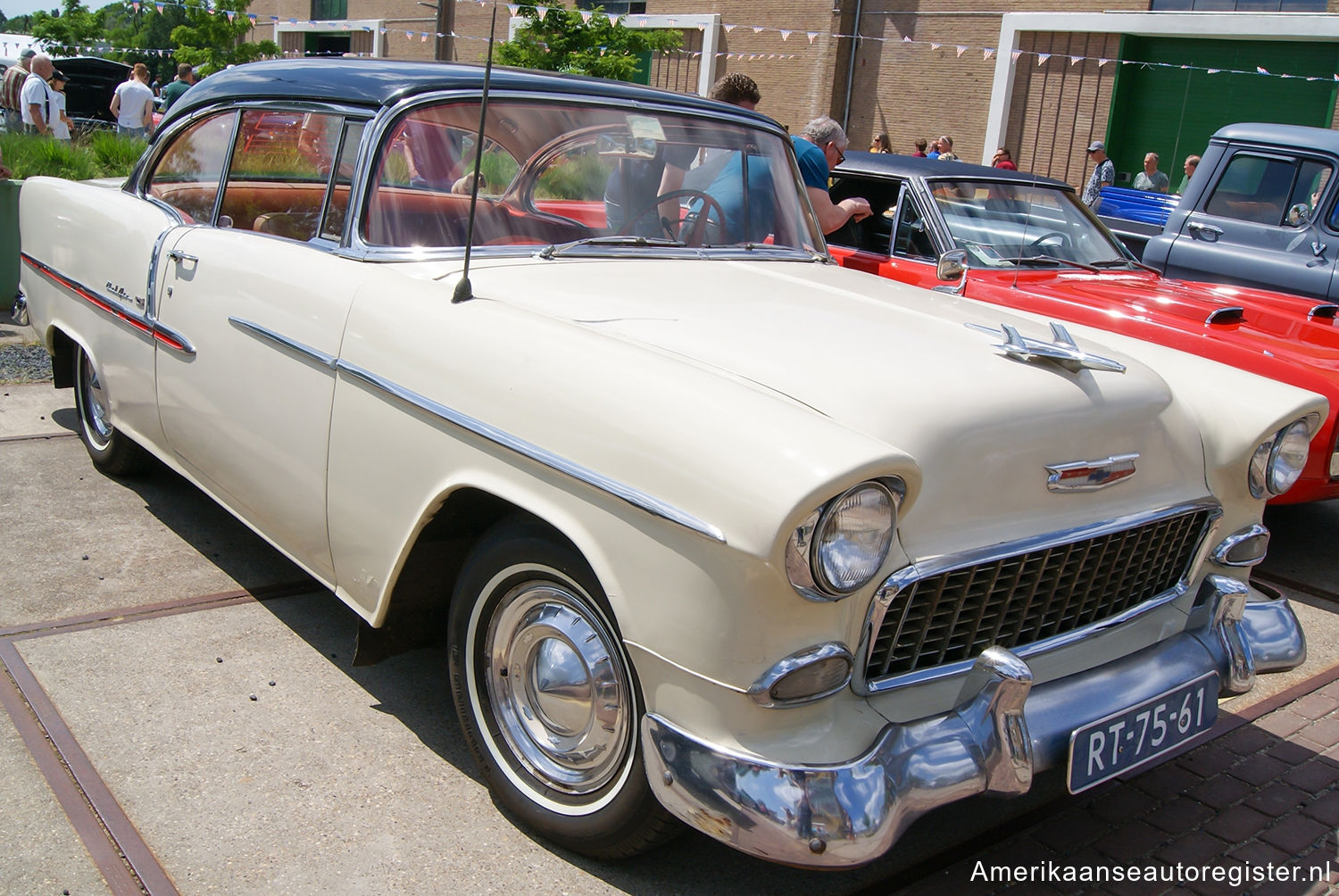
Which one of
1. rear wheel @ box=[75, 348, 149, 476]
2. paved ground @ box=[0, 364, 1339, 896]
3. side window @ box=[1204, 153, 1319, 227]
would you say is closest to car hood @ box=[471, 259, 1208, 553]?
paved ground @ box=[0, 364, 1339, 896]

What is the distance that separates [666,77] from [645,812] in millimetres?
24163

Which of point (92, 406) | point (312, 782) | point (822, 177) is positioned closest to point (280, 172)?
point (92, 406)

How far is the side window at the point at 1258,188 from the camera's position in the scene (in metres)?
6.61

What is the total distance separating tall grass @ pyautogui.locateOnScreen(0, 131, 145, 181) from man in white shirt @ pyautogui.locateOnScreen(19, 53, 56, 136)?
1946 millimetres

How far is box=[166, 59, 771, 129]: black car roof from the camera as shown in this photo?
3.09 meters

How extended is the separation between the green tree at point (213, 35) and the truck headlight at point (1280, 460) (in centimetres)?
2482

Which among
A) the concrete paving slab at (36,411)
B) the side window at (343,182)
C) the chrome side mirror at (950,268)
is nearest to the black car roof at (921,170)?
the chrome side mirror at (950,268)

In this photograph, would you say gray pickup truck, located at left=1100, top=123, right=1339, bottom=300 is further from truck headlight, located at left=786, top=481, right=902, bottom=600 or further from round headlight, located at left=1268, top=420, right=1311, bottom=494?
truck headlight, located at left=786, top=481, right=902, bottom=600

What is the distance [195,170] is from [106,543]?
1314 mm

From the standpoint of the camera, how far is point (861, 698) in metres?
2.04

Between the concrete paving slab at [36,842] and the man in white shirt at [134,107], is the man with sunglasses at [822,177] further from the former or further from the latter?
the man in white shirt at [134,107]

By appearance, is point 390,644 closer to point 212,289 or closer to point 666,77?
point 212,289

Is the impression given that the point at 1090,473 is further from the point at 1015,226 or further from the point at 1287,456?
the point at 1015,226

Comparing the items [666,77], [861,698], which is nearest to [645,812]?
[861,698]
